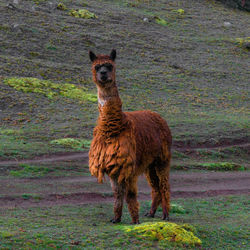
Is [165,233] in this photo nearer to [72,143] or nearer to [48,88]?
[72,143]

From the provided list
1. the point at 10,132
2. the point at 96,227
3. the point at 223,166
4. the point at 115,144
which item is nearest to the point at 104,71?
the point at 115,144

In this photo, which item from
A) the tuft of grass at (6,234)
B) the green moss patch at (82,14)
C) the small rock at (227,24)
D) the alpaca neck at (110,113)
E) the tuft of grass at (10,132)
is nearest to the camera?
the tuft of grass at (6,234)

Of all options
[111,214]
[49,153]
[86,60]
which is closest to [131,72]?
[86,60]

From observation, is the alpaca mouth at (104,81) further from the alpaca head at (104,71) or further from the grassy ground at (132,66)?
the grassy ground at (132,66)

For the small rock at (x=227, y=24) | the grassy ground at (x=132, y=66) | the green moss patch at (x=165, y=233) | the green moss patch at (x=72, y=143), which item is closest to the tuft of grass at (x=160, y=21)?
the grassy ground at (x=132, y=66)

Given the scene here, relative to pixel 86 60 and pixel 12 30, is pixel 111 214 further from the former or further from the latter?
pixel 12 30

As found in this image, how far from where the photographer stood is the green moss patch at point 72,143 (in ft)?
61.3

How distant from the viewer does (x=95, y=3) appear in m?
48.4

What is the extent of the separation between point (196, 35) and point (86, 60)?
51.5 feet

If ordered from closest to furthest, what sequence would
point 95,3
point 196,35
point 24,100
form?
point 24,100
point 196,35
point 95,3

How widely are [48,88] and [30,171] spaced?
13.0 m

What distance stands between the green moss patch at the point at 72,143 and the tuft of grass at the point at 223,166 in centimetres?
498

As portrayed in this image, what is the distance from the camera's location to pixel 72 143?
18953mm

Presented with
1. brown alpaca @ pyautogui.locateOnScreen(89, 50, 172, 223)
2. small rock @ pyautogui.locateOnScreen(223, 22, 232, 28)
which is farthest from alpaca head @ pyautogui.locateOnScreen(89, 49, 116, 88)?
small rock @ pyautogui.locateOnScreen(223, 22, 232, 28)
